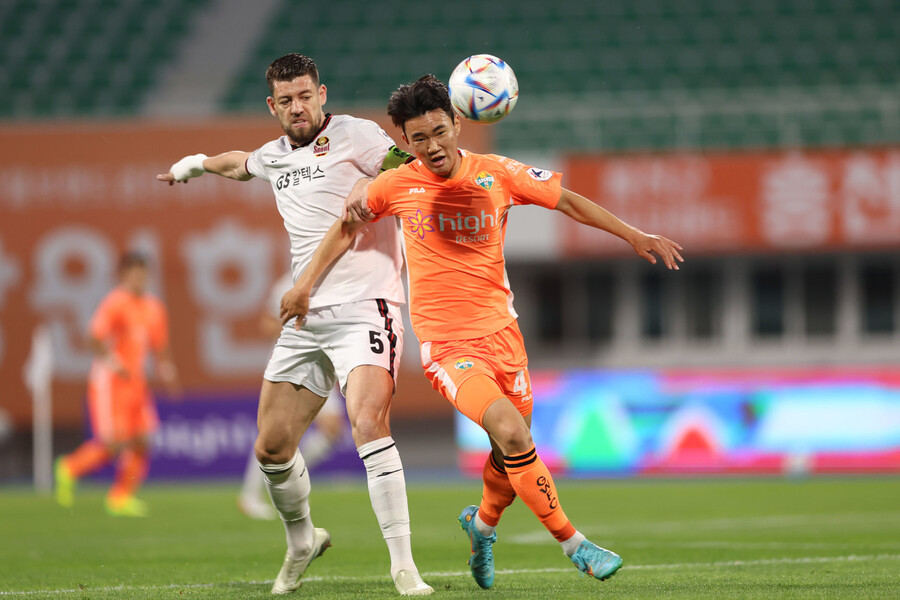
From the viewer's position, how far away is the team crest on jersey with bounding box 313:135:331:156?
235 inches

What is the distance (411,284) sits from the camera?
5746mm

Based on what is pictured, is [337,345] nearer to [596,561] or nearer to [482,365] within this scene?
[482,365]

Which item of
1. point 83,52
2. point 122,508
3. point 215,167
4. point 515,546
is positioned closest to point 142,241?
point 83,52

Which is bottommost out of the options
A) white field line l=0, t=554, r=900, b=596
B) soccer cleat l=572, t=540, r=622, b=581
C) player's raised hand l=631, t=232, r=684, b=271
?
white field line l=0, t=554, r=900, b=596

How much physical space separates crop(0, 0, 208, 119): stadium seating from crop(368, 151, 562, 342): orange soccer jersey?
15.6 meters

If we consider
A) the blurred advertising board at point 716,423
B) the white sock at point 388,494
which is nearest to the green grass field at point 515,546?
the white sock at point 388,494

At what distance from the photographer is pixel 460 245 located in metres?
5.66

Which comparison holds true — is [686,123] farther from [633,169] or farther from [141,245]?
[141,245]

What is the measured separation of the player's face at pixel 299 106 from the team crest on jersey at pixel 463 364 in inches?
54.1

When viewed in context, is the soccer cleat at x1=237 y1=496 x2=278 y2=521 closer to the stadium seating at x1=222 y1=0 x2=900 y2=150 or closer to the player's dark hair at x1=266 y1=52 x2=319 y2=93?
the player's dark hair at x1=266 y1=52 x2=319 y2=93

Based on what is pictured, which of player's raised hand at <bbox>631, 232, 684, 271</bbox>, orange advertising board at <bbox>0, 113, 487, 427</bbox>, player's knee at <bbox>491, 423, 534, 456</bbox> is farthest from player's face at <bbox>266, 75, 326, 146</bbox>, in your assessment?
orange advertising board at <bbox>0, 113, 487, 427</bbox>

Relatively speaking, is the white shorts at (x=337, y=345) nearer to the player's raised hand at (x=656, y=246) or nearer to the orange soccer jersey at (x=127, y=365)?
the player's raised hand at (x=656, y=246)

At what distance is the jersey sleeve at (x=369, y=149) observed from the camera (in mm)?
5957

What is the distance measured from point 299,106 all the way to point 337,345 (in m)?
1.14
